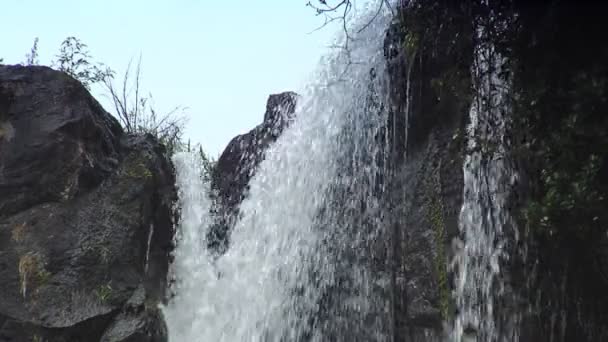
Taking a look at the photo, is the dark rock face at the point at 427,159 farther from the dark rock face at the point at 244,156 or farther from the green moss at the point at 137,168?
the dark rock face at the point at 244,156

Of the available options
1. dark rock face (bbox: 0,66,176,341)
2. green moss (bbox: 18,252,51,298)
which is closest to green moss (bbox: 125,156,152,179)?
dark rock face (bbox: 0,66,176,341)

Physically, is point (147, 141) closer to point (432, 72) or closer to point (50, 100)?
point (50, 100)

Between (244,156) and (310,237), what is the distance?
12.8 ft

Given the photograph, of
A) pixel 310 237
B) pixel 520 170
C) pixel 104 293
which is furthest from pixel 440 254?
pixel 104 293

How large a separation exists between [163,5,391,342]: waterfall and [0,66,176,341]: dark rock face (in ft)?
2.47

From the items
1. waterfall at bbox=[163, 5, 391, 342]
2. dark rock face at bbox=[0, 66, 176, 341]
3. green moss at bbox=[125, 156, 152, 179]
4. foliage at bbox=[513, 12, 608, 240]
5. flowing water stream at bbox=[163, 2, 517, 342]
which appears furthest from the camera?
green moss at bbox=[125, 156, 152, 179]

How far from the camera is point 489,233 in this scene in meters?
5.62

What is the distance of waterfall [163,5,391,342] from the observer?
22.5 ft

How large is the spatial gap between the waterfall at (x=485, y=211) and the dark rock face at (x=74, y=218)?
3.31 meters

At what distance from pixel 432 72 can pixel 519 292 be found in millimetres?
2859

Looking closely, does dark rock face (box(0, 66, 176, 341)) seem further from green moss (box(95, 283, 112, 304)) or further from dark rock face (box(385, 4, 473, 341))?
dark rock face (box(385, 4, 473, 341))

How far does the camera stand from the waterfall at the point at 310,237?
6852 mm

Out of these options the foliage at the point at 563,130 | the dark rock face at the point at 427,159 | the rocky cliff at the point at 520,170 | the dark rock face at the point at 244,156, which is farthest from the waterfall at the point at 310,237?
the foliage at the point at 563,130

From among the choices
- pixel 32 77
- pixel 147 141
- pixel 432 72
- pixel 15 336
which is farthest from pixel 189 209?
pixel 432 72
